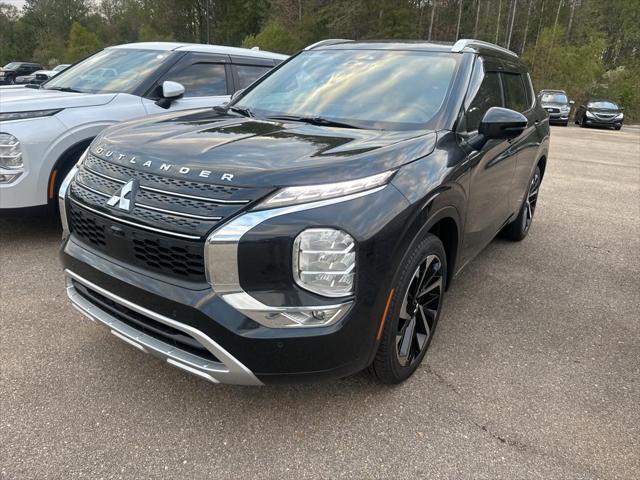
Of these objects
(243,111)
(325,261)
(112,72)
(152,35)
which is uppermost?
(152,35)

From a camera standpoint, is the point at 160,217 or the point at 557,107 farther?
the point at 557,107

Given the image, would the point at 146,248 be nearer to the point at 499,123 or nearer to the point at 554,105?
the point at 499,123

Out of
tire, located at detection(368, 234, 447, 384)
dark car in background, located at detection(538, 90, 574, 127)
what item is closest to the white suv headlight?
tire, located at detection(368, 234, 447, 384)

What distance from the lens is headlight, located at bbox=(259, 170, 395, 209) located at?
6.26ft

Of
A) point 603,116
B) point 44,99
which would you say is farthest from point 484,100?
point 603,116

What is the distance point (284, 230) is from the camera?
73.2 inches

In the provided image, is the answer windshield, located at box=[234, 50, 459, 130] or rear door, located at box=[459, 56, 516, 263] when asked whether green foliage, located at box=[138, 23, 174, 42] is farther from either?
rear door, located at box=[459, 56, 516, 263]

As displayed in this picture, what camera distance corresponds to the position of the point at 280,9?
2010 inches

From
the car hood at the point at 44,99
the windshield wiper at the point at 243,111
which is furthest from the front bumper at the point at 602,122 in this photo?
the windshield wiper at the point at 243,111

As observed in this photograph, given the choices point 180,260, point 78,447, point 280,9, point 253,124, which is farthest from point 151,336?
point 280,9

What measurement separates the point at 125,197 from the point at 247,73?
13.2ft

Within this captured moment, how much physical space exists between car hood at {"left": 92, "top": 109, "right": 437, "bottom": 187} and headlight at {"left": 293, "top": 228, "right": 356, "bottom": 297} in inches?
9.5

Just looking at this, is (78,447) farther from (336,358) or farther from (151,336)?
(336,358)

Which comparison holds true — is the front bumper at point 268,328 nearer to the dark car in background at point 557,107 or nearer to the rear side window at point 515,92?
the rear side window at point 515,92
